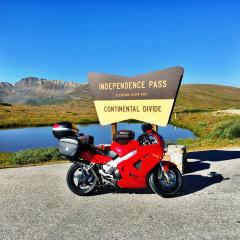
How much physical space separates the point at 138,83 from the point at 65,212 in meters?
5.84

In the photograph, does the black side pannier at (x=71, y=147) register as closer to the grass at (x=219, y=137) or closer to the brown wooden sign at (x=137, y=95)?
the brown wooden sign at (x=137, y=95)

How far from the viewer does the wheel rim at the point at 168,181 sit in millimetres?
8281

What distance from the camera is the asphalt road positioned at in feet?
20.1

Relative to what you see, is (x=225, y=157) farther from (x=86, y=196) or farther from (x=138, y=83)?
(x=86, y=196)

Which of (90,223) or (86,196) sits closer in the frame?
(90,223)

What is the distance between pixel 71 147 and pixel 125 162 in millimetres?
1397

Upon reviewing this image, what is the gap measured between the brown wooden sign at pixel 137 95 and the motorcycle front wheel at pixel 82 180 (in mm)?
3777

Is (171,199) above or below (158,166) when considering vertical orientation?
below

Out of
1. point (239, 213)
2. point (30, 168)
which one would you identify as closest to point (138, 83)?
point (30, 168)

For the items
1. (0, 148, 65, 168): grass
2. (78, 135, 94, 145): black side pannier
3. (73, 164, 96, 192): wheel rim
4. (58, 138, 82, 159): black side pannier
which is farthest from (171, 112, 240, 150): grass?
(58, 138, 82, 159): black side pannier

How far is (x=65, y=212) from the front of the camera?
7.32 metres

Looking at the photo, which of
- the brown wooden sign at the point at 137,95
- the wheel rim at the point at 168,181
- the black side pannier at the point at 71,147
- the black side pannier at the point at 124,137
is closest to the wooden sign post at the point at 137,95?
the brown wooden sign at the point at 137,95

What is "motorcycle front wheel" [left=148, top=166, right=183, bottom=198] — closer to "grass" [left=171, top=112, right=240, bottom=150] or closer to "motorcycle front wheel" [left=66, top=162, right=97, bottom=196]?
"motorcycle front wheel" [left=66, top=162, right=97, bottom=196]

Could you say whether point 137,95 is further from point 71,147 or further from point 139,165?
point 71,147
